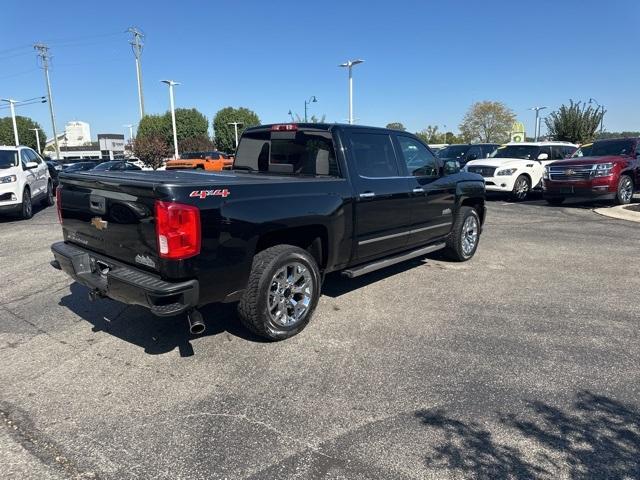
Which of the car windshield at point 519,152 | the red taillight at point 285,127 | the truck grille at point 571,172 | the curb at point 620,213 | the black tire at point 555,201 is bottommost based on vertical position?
the curb at point 620,213

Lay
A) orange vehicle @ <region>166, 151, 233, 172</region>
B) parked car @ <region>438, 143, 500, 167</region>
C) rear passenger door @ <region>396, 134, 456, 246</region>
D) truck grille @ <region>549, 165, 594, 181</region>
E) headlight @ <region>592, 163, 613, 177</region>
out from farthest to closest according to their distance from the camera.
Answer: orange vehicle @ <region>166, 151, 233, 172</region> < parked car @ <region>438, 143, 500, 167</region> < truck grille @ <region>549, 165, 594, 181</region> < headlight @ <region>592, 163, 613, 177</region> < rear passenger door @ <region>396, 134, 456, 246</region>

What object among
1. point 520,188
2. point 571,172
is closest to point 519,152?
point 520,188

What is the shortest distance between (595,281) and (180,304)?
523 cm

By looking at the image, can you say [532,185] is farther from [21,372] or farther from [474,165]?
[21,372]

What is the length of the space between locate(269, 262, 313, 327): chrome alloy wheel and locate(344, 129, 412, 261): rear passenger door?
859mm

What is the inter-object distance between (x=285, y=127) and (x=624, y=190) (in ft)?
38.0

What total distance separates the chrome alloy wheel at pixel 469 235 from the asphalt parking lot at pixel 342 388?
1359mm

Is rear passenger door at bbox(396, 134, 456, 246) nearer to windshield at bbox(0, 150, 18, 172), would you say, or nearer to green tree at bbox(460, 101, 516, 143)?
windshield at bbox(0, 150, 18, 172)

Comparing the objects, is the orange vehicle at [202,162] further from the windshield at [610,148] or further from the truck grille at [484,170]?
the windshield at [610,148]

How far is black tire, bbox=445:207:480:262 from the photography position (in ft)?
22.5

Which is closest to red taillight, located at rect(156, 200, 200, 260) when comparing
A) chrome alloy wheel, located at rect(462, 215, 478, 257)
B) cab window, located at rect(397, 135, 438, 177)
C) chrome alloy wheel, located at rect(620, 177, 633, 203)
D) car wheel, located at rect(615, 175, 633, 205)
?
cab window, located at rect(397, 135, 438, 177)

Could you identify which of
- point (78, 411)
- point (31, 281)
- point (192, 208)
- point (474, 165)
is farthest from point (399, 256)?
point (474, 165)

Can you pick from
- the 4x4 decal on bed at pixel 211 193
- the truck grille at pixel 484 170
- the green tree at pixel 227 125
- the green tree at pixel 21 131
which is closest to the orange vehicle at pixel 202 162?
the truck grille at pixel 484 170

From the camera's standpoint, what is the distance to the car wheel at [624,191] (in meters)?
12.9
